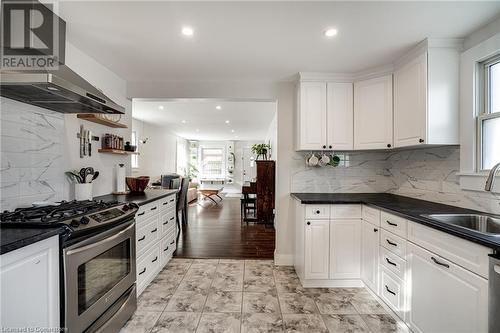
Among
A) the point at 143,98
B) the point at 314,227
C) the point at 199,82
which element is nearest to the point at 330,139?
the point at 314,227

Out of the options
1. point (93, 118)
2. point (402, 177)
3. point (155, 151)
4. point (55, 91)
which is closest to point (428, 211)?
point (402, 177)

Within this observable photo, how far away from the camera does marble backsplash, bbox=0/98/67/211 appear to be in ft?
5.32

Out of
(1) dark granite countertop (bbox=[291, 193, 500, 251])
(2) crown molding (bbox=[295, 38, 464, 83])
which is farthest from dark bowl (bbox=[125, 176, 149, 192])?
(2) crown molding (bbox=[295, 38, 464, 83])

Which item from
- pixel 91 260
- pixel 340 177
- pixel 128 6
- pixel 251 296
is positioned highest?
pixel 128 6

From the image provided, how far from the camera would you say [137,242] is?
218cm

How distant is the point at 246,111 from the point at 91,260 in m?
4.15

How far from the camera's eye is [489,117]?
1802 mm

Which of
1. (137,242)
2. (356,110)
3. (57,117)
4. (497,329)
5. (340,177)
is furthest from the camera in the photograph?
(340,177)

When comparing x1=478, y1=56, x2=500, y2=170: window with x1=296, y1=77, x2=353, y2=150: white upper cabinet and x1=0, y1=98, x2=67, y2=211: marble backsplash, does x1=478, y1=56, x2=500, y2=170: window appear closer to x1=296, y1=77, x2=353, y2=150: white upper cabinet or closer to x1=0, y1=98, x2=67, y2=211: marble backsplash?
x1=296, y1=77, x2=353, y2=150: white upper cabinet

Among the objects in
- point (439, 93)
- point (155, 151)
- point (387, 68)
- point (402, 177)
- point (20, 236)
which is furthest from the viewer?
point (155, 151)

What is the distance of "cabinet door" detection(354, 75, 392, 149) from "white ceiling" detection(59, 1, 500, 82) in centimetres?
24

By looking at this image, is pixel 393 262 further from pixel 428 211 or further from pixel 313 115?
pixel 313 115

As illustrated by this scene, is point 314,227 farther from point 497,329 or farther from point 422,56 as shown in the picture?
point 422,56

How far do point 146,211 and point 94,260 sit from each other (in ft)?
2.82
